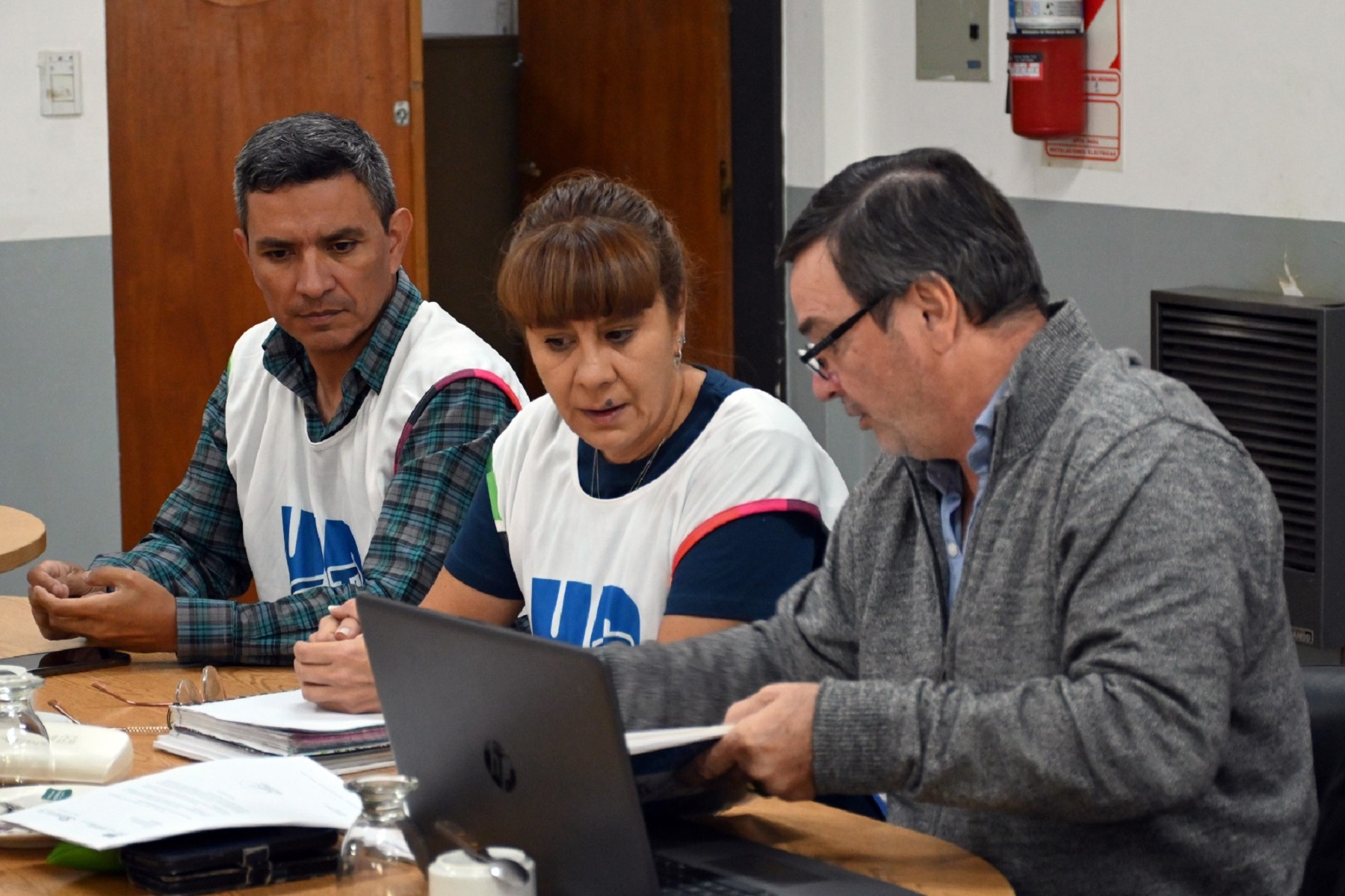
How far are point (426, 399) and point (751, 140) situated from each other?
262 cm

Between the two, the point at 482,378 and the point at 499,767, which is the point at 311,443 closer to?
the point at 482,378

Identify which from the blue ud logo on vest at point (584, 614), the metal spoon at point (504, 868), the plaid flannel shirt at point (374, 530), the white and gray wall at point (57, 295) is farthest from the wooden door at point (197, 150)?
the metal spoon at point (504, 868)

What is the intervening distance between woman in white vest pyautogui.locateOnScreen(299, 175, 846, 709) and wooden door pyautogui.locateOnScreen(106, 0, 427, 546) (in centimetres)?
245

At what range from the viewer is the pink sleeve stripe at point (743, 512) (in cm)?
191

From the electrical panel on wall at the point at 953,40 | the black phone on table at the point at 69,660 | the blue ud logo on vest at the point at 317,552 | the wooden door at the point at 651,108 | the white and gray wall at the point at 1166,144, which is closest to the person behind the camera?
the black phone on table at the point at 69,660

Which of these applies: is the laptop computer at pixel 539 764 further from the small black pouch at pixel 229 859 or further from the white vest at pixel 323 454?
the white vest at pixel 323 454

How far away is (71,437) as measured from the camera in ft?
14.1

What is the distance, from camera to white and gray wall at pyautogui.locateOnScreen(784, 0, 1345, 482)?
326 centimetres

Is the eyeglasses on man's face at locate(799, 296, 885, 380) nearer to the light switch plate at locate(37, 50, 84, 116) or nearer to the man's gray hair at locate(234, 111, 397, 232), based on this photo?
the man's gray hair at locate(234, 111, 397, 232)

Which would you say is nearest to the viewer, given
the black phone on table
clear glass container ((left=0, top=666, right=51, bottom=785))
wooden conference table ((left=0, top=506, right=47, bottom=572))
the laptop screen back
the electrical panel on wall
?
the laptop screen back

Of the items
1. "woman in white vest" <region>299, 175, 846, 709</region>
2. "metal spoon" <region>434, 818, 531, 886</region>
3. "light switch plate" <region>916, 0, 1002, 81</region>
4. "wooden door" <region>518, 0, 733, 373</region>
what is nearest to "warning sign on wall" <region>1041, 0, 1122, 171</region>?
"light switch plate" <region>916, 0, 1002, 81</region>

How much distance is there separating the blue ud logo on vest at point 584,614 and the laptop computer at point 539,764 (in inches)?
21.8

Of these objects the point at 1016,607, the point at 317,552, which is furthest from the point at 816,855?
the point at 317,552

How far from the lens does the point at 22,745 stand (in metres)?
1.64
